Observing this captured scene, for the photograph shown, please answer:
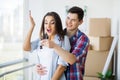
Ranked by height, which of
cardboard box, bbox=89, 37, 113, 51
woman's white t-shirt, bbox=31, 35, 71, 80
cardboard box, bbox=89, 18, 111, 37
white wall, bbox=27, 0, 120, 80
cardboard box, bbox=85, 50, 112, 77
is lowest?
cardboard box, bbox=85, 50, 112, 77

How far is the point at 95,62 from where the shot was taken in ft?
11.9

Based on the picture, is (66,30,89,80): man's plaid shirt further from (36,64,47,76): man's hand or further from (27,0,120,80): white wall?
(27,0,120,80): white wall

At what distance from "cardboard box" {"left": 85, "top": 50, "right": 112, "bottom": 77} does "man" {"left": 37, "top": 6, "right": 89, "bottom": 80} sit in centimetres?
219

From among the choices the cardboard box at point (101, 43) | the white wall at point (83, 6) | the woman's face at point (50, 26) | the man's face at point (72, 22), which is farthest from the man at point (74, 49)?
the white wall at point (83, 6)

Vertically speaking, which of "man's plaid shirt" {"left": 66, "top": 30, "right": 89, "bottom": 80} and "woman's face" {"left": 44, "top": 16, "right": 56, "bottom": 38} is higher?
"woman's face" {"left": 44, "top": 16, "right": 56, "bottom": 38}

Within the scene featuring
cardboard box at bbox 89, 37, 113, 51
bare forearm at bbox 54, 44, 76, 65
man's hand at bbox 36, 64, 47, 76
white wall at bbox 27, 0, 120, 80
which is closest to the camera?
bare forearm at bbox 54, 44, 76, 65

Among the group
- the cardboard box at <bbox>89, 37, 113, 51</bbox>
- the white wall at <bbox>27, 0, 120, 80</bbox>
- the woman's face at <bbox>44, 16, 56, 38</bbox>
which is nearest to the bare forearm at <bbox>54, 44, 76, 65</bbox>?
Result: the woman's face at <bbox>44, 16, 56, 38</bbox>

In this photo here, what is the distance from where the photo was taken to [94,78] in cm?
348

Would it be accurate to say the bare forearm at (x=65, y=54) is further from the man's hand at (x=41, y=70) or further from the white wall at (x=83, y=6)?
the white wall at (x=83, y=6)

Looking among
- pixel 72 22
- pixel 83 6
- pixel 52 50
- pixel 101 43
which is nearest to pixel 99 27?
pixel 101 43

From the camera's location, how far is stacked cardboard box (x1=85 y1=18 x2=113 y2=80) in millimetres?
3576

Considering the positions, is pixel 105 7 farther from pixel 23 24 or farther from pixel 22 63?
pixel 22 63

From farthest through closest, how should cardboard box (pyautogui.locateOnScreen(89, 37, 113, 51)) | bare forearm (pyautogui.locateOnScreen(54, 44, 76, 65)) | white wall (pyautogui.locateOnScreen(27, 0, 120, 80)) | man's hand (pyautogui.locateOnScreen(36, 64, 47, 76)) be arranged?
white wall (pyautogui.locateOnScreen(27, 0, 120, 80))
cardboard box (pyautogui.locateOnScreen(89, 37, 113, 51))
man's hand (pyautogui.locateOnScreen(36, 64, 47, 76))
bare forearm (pyautogui.locateOnScreen(54, 44, 76, 65))

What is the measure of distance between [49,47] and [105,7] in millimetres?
2994
